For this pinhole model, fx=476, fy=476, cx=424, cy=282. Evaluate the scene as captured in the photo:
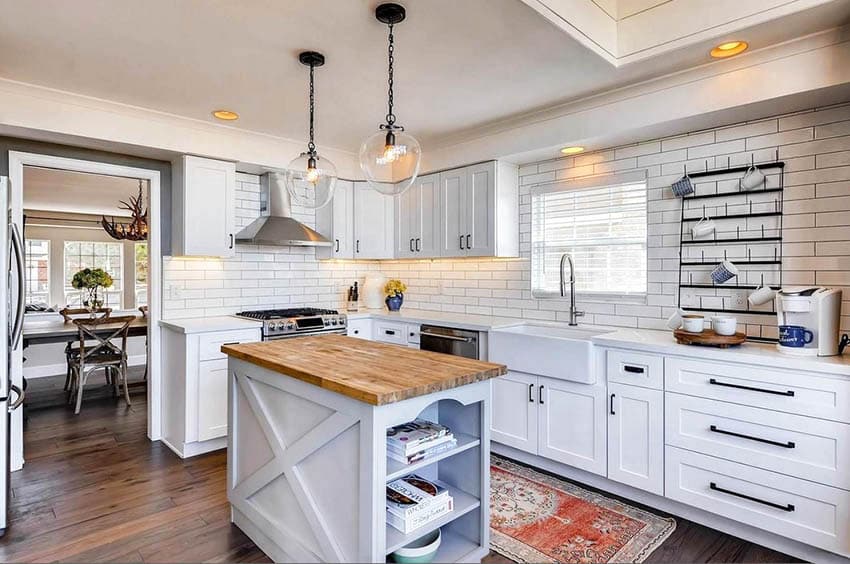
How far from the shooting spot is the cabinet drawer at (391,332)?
425 cm

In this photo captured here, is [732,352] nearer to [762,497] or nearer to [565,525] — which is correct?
[762,497]

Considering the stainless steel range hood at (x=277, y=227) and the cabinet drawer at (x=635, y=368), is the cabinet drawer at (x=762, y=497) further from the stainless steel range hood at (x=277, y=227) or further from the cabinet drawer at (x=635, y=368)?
the stainless steel range hood at (x=277, y=227)

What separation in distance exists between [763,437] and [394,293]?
3.22 m

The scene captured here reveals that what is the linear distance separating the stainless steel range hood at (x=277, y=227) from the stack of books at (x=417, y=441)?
8.22ft

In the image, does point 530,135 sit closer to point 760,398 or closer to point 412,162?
point 412,162

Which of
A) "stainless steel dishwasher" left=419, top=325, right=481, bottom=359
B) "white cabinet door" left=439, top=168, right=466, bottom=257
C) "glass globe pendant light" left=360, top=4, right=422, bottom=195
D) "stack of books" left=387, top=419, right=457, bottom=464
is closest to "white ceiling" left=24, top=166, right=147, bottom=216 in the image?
"white cabinet door" left=439, top=168, right=466, bottom=257

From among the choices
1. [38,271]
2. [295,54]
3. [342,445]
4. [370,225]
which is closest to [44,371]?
[38,271]

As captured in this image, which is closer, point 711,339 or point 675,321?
point 711,339

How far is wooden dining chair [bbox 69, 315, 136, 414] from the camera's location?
4.86 metres

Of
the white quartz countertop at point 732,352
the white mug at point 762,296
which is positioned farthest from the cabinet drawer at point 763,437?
the white mug at point 762,296

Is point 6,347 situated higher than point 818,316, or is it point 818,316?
point 818,316

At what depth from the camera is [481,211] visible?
13.0 feet

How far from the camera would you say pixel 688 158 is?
3080 millimetres

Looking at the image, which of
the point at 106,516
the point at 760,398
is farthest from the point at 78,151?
the point at 760,398
